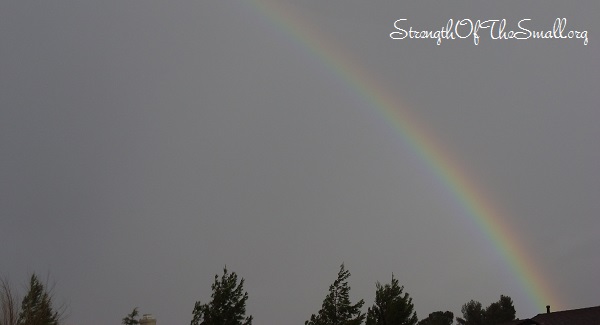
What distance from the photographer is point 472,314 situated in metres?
104

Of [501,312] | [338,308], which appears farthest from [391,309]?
[501,312]

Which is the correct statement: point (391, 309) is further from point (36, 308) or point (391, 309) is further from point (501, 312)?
point (501, 312)

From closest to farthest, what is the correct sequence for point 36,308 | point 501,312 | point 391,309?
point 36,308
point 391,309
point 501,312

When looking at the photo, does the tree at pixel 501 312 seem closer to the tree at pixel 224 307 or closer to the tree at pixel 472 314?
the tree at pixel 472 314

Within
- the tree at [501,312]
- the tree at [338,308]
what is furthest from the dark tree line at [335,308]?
the tree at [501,312]

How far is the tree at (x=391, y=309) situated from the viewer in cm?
3897

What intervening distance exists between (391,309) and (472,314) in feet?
230

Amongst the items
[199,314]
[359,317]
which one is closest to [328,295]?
[359,317]

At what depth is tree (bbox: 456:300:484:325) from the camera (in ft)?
335

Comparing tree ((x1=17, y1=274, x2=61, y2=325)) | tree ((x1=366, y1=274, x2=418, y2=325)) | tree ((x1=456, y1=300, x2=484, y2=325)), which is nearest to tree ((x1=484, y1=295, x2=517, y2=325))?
tree ((x1=456, y1=300, x2=484, y2=325))

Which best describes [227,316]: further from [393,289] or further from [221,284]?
[393,289]

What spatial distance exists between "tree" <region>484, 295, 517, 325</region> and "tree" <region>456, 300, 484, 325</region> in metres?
4.38

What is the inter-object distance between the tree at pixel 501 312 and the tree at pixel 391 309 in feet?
190

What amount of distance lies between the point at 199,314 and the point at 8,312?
13.6m
